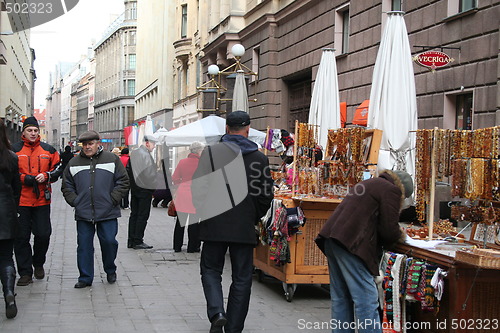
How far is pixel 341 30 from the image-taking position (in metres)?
20.0

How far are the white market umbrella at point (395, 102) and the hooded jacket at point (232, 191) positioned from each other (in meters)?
3.41

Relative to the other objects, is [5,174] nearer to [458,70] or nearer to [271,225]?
[271,225]

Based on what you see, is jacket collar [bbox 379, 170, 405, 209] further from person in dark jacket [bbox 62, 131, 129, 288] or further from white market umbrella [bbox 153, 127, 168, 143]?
white market umbrella [bbox 153, 127, 168, 143]

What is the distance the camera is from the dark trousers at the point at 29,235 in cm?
819

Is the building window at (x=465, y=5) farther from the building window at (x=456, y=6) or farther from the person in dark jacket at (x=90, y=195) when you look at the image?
the person in dark jacket at (x=90, y=195)

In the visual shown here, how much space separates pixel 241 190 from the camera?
6.15 metres

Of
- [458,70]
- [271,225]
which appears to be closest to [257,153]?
[271,225]

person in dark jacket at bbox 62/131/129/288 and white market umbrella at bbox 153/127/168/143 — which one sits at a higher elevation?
white market umbrella at bbox 153/127/168/143

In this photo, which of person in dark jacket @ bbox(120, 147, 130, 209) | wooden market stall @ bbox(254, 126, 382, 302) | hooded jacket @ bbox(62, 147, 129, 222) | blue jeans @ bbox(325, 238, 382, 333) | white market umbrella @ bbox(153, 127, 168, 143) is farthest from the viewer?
person in dark jacket @ bbox(120, 147, 130, 209)

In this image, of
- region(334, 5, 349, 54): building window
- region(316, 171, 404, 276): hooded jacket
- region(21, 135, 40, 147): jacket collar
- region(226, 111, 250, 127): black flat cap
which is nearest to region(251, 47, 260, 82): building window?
region(334, 5, 349, 54): building window

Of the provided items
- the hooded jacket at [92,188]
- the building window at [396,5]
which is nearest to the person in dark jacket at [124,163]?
the building window at [396,5]

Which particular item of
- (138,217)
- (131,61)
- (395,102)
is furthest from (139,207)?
(131,61)

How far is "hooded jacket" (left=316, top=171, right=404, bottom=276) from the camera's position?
207 inches

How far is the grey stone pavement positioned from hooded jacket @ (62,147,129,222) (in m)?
0.91
